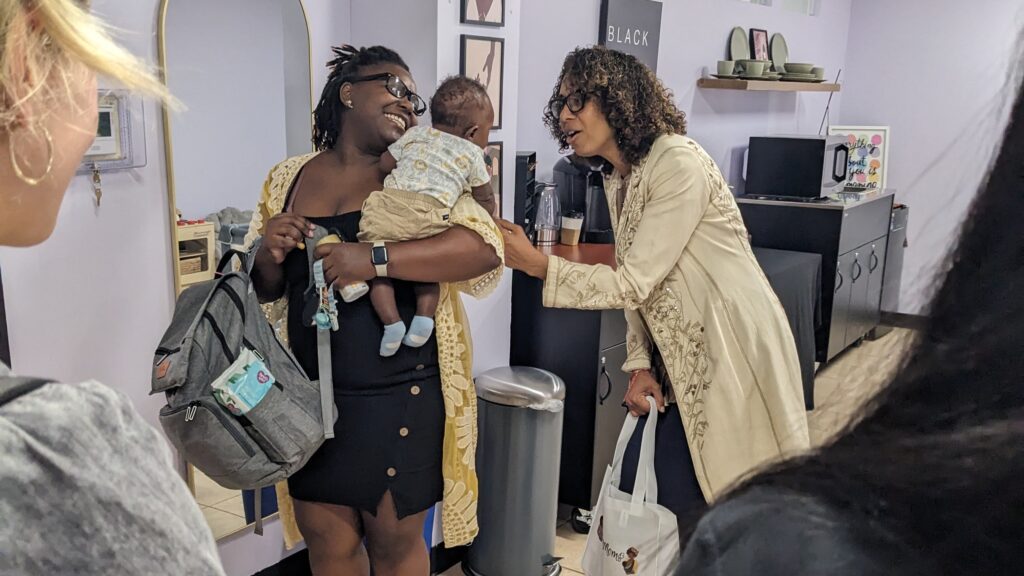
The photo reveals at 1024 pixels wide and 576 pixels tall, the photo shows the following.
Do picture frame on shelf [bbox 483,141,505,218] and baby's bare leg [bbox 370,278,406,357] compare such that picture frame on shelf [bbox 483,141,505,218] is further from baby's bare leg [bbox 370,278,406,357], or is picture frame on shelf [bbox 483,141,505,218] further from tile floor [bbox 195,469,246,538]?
tile floor [bbox 195,469,246,538]

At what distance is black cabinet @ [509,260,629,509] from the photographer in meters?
2.86

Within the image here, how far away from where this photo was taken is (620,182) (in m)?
1.93

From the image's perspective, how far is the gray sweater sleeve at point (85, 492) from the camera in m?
0.54

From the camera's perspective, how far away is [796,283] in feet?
13.1

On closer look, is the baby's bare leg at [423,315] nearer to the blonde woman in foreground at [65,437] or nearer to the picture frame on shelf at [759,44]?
the blonde woman in foreground at [65,437]

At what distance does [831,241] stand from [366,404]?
3.44 m

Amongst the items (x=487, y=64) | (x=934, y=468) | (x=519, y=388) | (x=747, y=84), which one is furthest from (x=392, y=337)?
(x=747, y=84)

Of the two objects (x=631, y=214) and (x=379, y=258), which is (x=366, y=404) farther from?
(x=631, y=214)

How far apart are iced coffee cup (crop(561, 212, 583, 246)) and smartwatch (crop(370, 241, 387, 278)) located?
58.5 inches

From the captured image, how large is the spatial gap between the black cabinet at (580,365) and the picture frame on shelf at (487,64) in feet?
2.17

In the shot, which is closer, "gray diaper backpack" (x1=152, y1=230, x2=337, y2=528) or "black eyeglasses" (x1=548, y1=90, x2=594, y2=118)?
"gray diaper backpack" (x1=152, y1=230, x2=337, y2=528)

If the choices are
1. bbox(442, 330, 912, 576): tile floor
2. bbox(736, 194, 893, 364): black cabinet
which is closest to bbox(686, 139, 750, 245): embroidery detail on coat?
bbox(442, 330, 912, 576): tile floor

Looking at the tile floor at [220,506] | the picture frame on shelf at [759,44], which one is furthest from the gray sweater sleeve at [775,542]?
the picture frame on shelf at [759,44]

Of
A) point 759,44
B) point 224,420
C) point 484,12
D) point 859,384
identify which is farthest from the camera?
point 759,44
